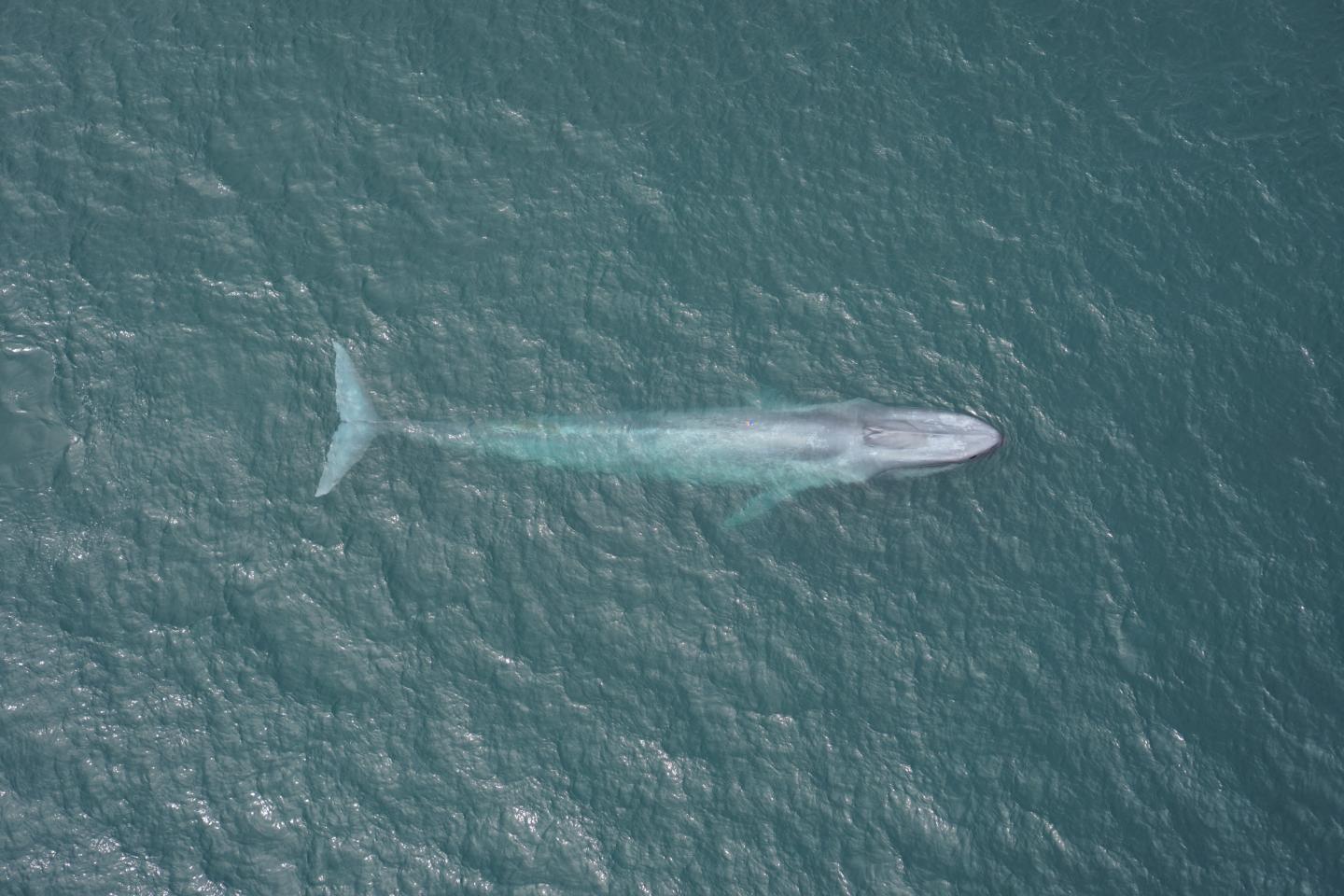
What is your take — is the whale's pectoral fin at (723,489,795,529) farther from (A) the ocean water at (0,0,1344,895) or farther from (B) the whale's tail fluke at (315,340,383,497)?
(B) the whale's tail fluke at (315,340,383,497)

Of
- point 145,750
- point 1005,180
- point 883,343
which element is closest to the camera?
point 145,750

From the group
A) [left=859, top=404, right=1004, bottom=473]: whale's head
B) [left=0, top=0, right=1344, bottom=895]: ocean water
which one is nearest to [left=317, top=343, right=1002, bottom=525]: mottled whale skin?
[left=859, top=404, right=1004, bottom=473]: whale's head

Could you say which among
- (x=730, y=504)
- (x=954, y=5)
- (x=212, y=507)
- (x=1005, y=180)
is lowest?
(x=212, y=507)

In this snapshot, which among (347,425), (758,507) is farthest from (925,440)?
(347,425)

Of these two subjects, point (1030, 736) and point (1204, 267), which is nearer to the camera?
point (1030, 736)

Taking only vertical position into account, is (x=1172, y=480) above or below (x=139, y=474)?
above

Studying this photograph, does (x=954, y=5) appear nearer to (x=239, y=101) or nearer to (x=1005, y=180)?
(x=1005, y=180)

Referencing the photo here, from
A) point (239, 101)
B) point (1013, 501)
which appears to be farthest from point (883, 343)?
point (239, 101)
